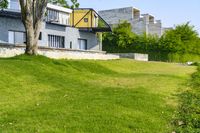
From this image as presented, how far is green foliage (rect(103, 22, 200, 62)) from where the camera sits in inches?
2183

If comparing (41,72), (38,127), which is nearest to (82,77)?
(41,72)

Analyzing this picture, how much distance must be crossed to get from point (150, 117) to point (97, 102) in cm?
160

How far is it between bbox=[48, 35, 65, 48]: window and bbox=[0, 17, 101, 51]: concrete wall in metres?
0.34

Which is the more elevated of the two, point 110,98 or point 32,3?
point 32,3

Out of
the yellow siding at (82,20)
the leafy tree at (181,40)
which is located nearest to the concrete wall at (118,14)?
the leafy tree at (181,40)

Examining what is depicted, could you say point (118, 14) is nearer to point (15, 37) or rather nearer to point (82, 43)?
point (82, 43)

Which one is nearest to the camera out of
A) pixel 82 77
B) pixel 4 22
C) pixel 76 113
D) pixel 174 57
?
pixel 76 113

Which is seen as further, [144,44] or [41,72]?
[144,44]

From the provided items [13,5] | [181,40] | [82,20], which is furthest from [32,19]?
[181,40]

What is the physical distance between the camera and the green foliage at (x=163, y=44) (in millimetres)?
55438

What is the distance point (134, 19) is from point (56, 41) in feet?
115

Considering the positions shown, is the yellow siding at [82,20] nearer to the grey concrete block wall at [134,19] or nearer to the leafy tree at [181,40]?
the leafy tree at [181,40]

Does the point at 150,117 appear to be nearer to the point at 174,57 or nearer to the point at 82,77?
the point at 82,77

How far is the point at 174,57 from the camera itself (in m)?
54.8
